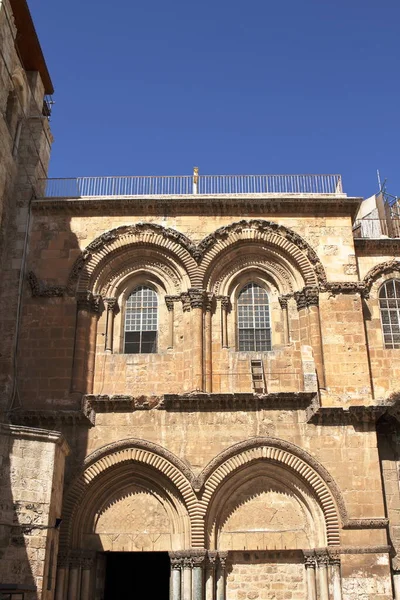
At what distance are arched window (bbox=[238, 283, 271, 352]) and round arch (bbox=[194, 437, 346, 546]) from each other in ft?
9.58

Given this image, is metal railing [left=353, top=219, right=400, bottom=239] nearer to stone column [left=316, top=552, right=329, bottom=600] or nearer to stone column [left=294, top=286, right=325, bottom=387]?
stone column [left=294, top=286, right=325, bottom=387]

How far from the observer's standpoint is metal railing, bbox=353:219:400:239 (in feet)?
73.8

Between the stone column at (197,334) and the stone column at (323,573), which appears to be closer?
the stone column at (323,573)

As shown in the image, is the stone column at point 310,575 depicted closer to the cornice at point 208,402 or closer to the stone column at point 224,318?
the cornice at point 208,402

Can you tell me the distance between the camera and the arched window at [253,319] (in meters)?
19.0

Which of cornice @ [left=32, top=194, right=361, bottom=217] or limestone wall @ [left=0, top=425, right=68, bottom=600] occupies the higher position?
cornice @ [left=32, top=194, right=361, bottom=217]

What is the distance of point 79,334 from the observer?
734 inches

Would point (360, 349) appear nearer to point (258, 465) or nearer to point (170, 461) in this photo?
point (258, 465)

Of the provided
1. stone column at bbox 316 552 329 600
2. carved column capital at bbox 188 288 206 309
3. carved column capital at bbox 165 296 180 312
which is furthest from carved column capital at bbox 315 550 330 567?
carved column capital at bbox 165 296 180 312

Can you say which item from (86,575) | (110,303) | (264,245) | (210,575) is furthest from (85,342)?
(210,575)

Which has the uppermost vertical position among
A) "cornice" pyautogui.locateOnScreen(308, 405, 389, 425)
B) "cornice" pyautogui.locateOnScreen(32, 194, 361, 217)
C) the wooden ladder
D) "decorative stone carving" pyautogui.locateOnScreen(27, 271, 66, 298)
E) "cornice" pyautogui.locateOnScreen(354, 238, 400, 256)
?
"cornice" pyautogui.locateOnScreen(32, 194, 361, 217)

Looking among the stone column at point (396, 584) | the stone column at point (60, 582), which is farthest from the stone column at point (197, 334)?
the stone column at point (396, 584)

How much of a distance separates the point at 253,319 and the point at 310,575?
6819mm

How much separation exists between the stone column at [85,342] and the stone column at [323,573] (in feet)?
23.4
